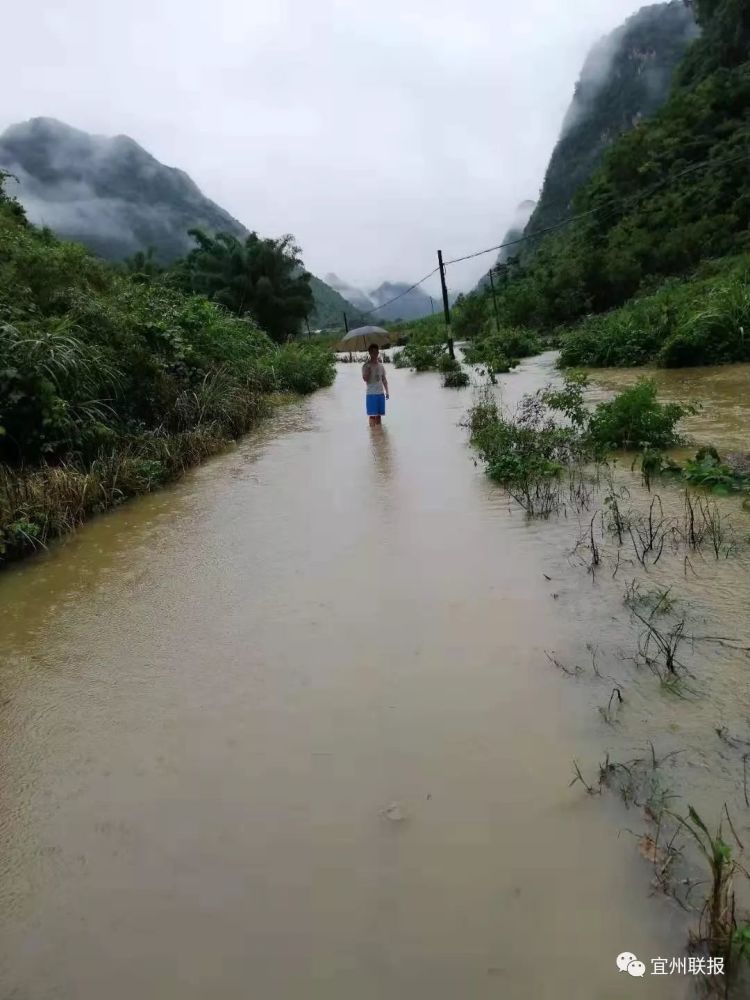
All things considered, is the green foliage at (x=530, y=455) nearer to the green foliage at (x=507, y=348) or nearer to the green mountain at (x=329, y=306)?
the green foliage at (x=507, y=348)

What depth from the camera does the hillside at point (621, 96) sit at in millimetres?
88312

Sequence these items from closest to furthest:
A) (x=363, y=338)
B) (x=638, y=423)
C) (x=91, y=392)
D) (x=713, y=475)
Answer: (x=713, y=475) → (x=638, y=423) → (x=91, y=392) → (x=363, y=338)

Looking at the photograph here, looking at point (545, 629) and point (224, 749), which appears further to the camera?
point (545, 629)

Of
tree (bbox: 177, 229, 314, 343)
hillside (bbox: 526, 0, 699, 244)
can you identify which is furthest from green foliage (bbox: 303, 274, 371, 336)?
tree (bbox: 177, 229, 314, 343)

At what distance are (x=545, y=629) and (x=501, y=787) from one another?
1.29m

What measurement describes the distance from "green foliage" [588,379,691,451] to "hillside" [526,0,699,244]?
87277 mm

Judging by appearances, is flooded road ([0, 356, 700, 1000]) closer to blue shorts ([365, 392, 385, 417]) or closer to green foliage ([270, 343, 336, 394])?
blue shorts ([365, 392, 385, 417])

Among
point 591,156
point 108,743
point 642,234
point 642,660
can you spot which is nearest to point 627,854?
point 642,660

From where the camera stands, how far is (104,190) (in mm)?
142625

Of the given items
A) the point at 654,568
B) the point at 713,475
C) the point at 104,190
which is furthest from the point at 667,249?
the point at 104,190

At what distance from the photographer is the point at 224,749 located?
9.96 ft

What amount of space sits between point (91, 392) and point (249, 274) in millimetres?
30562

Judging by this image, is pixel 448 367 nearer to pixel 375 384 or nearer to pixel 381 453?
pixel 375 384

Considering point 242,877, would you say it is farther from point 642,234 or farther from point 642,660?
point 642,234
